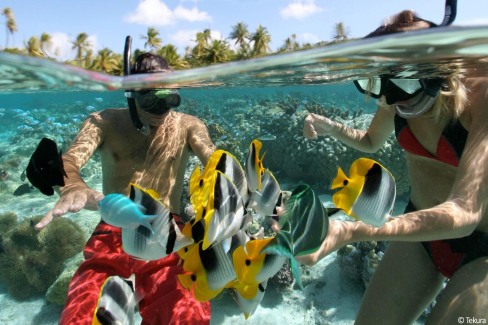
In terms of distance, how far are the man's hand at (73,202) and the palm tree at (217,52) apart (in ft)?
11.6

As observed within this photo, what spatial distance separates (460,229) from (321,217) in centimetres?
140

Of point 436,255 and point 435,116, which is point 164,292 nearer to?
point 436,255

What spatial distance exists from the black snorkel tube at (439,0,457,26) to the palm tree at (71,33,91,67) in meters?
5.11

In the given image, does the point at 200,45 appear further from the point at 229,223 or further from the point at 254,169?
the point at 229,223

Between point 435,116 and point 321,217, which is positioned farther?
point 435,116

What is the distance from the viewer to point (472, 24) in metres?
4.21

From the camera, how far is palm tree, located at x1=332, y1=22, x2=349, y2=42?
16.1 feet

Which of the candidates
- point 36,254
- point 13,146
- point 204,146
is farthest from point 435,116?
point 13,146

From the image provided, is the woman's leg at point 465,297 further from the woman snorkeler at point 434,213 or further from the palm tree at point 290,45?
the palm tree at point 290,45

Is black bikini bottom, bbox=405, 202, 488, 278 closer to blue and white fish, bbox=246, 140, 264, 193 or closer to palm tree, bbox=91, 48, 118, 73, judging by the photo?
blue and white fish, bbox=246, 140, 264, 193

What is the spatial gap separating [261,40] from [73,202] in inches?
153

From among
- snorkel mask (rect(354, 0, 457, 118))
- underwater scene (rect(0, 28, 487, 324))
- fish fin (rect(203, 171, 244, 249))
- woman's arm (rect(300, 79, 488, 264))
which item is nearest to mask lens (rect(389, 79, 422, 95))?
snorkel mask (rect(354, 0, 457, 118))

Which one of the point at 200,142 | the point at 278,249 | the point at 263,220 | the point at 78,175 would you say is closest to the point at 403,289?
the point at 278,249

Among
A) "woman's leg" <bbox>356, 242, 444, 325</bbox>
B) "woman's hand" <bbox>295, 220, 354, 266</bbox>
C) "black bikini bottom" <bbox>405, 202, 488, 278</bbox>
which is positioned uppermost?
"woman's hand" <bbox>295, 220, 354, 266</bbox>
